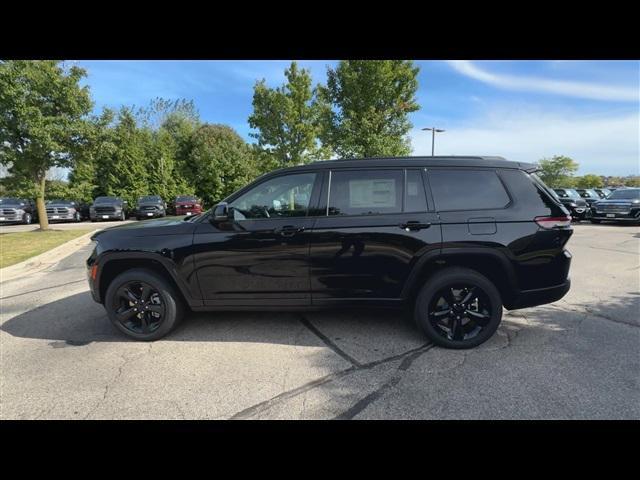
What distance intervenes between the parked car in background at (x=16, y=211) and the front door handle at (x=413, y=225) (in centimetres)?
2252

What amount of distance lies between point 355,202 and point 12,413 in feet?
10.5

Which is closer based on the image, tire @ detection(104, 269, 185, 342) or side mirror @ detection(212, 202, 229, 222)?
side mirror @ detection(212, 202, 229, 222)

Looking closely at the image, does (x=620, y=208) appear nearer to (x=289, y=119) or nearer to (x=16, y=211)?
(x=289, y=119)

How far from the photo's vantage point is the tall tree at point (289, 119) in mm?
17344

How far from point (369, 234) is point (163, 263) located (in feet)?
6.92

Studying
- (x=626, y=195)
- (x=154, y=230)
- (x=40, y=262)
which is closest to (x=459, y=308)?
(x=154, y=230)

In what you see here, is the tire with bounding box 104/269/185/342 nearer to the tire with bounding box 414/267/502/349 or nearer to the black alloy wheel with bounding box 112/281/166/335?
the black alloy wheel with bounding box 112/281/166/335

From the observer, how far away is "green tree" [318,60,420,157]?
64.1 feet

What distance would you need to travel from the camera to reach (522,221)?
10.5 feet

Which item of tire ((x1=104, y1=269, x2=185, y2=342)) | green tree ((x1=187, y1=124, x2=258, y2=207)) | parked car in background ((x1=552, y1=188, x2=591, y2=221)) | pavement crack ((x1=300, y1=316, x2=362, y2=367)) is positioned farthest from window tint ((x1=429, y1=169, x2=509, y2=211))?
green tree ((x1=187, y1=124, x2=258, y2=207))

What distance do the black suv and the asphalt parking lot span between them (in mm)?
401

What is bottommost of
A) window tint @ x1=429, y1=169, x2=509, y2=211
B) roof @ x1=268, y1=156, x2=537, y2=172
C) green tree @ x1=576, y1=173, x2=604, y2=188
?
Answer: window tint @ x1=429, y1=169, x2=509, y2=211
